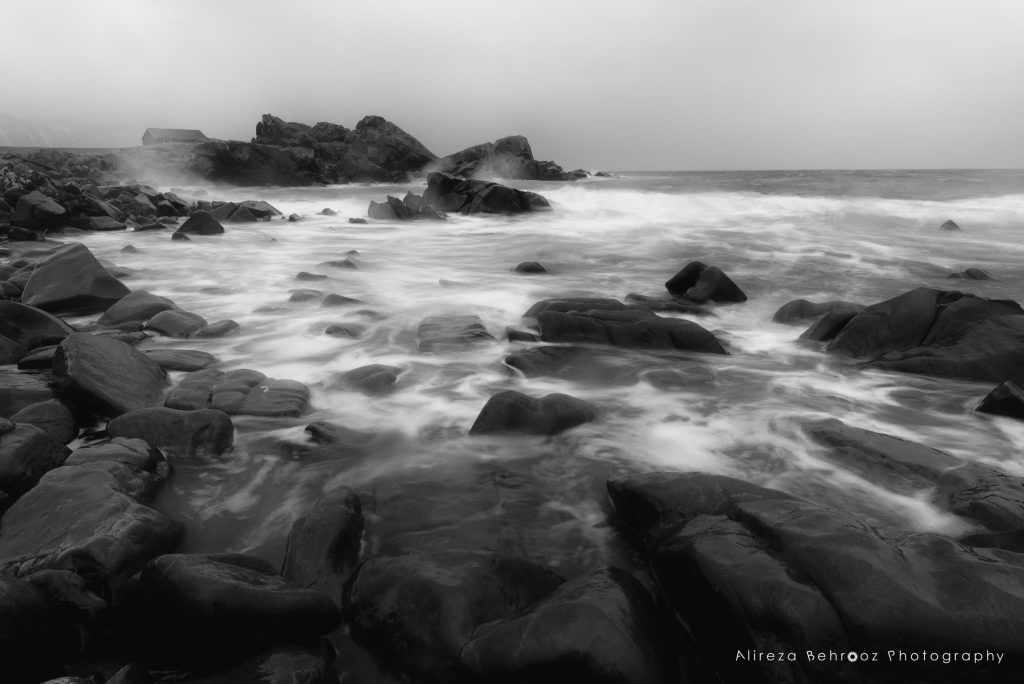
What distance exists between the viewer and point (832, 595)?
6.63 feet

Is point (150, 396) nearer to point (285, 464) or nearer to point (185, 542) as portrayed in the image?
point (285, 464)

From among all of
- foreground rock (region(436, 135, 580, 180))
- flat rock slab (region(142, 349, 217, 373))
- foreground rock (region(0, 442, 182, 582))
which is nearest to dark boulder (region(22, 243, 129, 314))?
flat rock slab (region(142, 349, 217, 373))

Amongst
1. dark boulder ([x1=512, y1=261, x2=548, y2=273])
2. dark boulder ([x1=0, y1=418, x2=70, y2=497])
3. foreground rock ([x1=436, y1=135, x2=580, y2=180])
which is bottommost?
dark boulder ([x1=0, y1=418, x2=70, y2=497])

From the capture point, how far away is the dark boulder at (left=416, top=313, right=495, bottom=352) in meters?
5.94

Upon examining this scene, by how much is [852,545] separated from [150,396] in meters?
4.43

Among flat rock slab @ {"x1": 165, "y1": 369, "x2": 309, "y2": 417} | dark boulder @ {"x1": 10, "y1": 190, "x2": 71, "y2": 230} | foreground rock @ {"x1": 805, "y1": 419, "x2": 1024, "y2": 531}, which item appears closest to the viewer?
foreground rock @ {"x1": 805, "y1": 419, "x2": 1024, "y2": 531}

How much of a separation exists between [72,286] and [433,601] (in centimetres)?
696

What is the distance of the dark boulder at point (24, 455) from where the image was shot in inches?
112

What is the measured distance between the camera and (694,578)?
224 centimetres

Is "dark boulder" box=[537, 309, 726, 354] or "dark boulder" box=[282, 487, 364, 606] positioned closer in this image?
"dark boulder" box=[282, 487, 364, 606]

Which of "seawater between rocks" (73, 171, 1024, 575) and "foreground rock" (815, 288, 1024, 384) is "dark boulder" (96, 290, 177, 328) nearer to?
"seawater between rocks" (73, 171, 1024, 575)

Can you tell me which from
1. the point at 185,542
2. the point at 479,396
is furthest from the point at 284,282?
the point at 185,542

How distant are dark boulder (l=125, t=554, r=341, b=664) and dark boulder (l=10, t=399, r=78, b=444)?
189cm

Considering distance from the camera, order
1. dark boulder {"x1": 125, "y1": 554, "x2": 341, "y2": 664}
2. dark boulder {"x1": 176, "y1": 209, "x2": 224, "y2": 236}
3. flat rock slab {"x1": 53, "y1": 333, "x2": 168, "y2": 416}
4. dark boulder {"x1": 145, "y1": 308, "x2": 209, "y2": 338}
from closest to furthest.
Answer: dark boulder {"x1": 125, "y1": 554, "x2": 341, "y2": 664} → flat rock slab {"x1": 53, "y1": 333, "x2": 168, "y2": 416} → dark boulder {"x1": 145, "y1": 308, "x2": 209, "y2": 338} → dark boulder {"x1": 176, "y1": 209, "x2": 224, "y2": 236}
